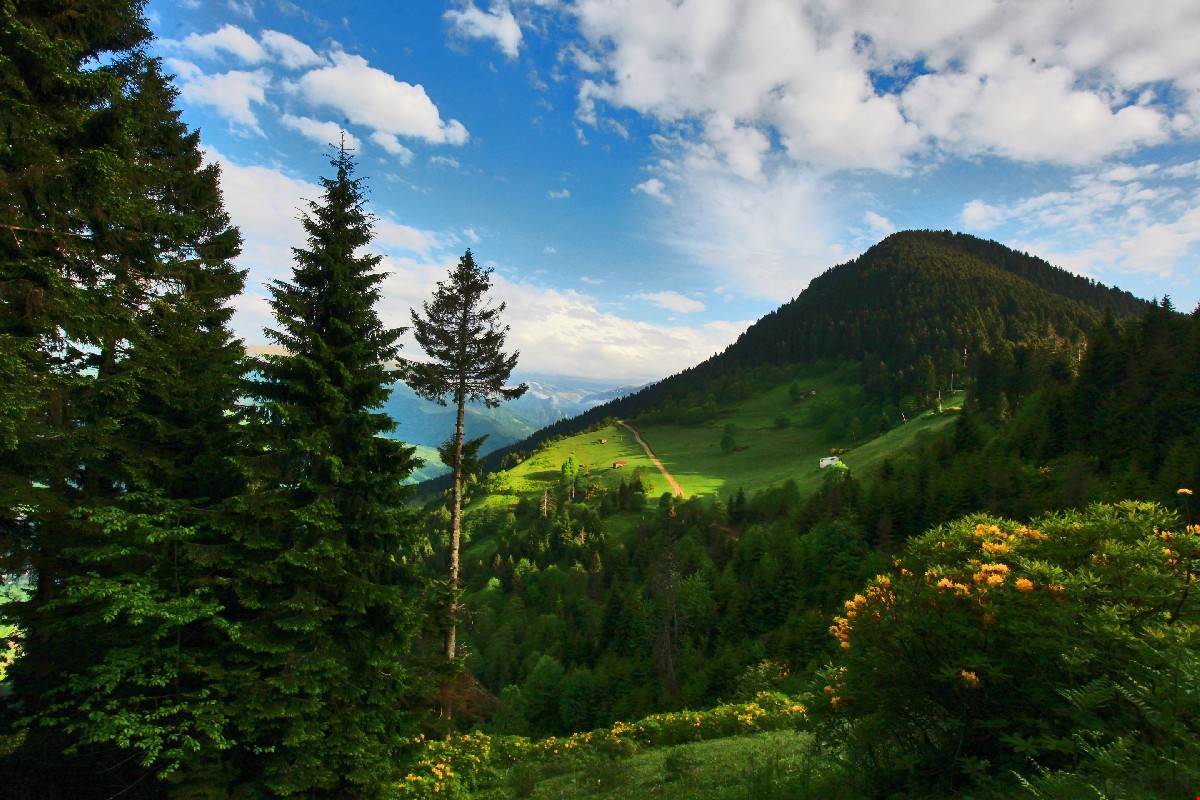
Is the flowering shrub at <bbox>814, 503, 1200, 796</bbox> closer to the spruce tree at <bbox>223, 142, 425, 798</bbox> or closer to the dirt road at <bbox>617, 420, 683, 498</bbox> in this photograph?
the spruce tree at <bbox>223, 142, 425, 798</bbox>

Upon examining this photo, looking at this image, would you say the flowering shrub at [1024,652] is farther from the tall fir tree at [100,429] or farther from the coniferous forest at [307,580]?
the tall fir tree at [100,429]

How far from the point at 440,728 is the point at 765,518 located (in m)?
79.6

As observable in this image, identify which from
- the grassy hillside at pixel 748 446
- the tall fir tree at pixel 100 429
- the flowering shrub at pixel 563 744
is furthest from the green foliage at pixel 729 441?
the tall fir tree at pixel 100 429

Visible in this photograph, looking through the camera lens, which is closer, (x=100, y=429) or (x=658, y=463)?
(x=100, y=429)

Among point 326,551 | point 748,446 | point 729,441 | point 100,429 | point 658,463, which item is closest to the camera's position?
point 100,429

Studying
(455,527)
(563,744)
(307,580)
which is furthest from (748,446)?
(307,580)

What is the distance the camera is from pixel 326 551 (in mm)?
11258

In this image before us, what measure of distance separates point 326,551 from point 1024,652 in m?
12.6

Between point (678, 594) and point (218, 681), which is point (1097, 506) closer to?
point (218, 681)

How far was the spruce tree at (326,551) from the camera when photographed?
431 inches

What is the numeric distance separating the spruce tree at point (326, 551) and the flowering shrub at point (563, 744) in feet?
3.49

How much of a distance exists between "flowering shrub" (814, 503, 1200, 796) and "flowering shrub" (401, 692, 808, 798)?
7.23 metres

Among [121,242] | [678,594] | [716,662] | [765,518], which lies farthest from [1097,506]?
[765,518]

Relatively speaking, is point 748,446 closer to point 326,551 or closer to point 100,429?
point 326,551
